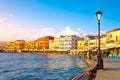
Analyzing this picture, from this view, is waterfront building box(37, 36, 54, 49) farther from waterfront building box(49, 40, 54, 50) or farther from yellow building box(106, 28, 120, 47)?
yellow building box(106, 28, 120, 47)

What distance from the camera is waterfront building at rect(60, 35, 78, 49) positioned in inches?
6432

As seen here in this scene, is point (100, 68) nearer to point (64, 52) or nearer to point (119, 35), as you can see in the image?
point (119, 35)

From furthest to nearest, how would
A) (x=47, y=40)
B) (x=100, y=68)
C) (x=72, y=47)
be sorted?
(x=47, y=40) → (x=72, y=47) → (x=100, y=68)

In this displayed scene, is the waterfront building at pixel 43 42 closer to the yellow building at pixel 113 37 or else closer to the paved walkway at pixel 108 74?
the yellow building at pixel 113 37

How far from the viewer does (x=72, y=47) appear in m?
163

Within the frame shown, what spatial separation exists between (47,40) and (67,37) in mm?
26442

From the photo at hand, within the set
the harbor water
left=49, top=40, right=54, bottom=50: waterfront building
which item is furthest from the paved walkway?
left=49, top=40, right=54, bottom=50: waterfront building

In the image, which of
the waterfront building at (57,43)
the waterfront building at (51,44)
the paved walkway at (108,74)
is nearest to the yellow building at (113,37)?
the paved walkway at (108,74)

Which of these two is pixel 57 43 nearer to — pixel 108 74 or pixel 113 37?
pixel 113 37

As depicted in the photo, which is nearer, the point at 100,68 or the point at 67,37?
the point at 100,68

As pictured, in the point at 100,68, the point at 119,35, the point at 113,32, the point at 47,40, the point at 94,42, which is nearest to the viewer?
the point at 100,68

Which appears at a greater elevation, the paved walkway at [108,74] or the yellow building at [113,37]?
the yellow building at [113,37]

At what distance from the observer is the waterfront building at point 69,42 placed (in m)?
163

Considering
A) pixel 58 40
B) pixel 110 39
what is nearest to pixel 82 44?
pixel 58 40
